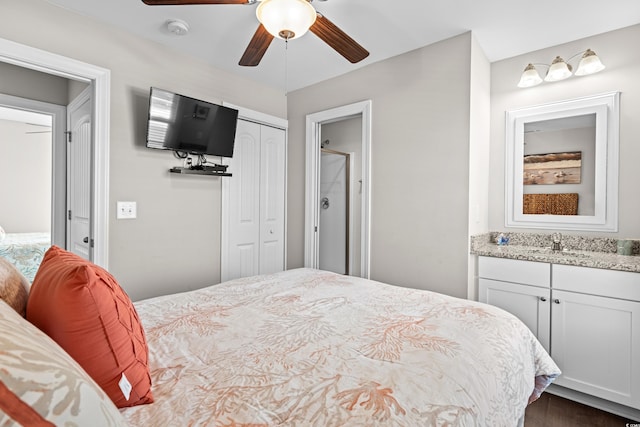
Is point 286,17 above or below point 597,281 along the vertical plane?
above

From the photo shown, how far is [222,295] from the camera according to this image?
73.1 inches

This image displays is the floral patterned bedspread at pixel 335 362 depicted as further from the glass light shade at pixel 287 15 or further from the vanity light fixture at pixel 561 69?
the vanity light fixture at pixel 561 69

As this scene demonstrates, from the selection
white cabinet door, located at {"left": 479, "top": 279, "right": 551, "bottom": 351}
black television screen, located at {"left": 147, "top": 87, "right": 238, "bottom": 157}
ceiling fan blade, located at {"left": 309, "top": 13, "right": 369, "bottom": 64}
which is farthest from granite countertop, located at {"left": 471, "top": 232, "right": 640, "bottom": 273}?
black television screen, located at {"left": 147, "top": 87, "right": 238, "bottom": 157}

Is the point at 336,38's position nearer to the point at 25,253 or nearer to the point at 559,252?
the point at 559,252

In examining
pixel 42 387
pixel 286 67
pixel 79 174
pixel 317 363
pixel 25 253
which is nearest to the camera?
pixel 42 387

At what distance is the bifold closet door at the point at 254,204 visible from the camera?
123 inches

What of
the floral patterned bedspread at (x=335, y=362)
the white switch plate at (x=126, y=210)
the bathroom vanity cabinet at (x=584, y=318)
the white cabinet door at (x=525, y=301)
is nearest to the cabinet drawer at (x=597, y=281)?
the bathroom vanity cabinet at (x=584, y=318)

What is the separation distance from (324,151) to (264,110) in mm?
1174

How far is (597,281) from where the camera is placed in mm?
2043

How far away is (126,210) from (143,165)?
0.38 metres

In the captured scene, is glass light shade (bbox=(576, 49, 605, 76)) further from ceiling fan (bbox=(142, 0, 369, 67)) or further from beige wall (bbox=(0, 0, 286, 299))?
beige wall (bbox=(0, 0, 286, 299))

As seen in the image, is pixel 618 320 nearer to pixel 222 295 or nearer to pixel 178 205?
pixel 222 295

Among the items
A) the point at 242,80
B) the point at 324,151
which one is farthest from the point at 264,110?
the point at 324,151

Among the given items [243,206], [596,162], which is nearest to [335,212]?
[243,206]
